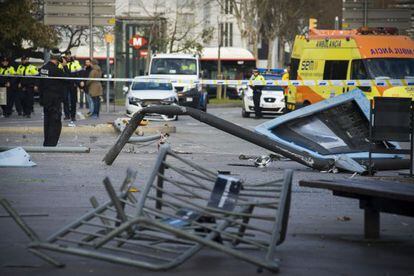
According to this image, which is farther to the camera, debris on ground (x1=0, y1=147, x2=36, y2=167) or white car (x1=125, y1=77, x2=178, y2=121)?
white car (x1=125, y1=77, x2=178, y2=121)

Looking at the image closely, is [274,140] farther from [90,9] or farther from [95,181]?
[90,9]

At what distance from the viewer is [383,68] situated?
28.5m

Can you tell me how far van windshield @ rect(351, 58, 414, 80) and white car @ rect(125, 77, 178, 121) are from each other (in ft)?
23.3

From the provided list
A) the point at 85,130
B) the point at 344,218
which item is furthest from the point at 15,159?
the point at 85,130

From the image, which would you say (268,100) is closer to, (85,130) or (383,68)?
(383,68)

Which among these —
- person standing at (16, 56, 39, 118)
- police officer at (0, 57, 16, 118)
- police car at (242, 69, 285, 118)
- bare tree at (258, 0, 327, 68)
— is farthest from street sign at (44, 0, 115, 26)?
bare tree at (258, 0, 327, 68)

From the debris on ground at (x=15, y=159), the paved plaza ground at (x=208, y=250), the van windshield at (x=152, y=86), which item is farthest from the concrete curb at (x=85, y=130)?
the debris on ground at (x=15, y=159)

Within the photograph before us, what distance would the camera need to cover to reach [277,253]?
8625 mm

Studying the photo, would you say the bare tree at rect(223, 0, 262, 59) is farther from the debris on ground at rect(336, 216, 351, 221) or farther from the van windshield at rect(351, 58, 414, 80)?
the debris on ground at rect(336, 216, 351, 221)

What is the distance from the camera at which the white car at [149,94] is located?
3403cm

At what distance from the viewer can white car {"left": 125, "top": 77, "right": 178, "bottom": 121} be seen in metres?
34.0

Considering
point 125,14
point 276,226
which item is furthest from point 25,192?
point 125,14

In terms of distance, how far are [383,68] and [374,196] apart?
65.8ft

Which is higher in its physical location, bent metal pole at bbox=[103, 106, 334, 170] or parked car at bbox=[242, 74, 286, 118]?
bent metal pole at bbox=[103, 106, 334, 170]
